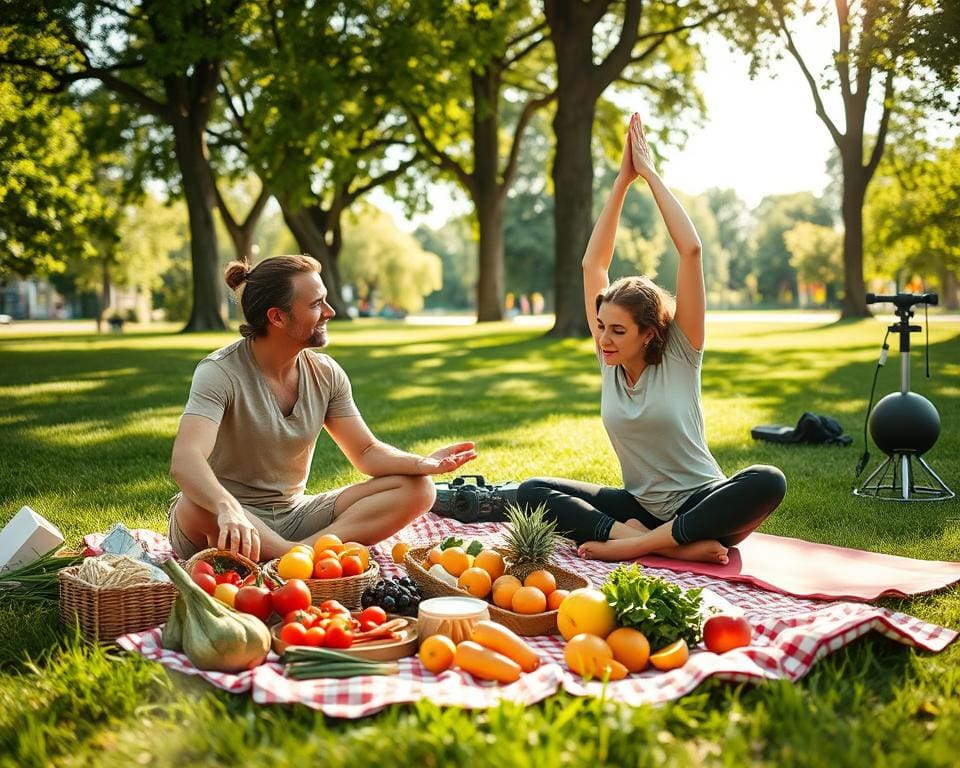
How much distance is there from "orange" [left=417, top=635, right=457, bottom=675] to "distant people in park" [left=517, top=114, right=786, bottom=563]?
6.09ft

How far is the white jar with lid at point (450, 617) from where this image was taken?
11.1 feet

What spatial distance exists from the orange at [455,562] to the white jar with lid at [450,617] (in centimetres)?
57

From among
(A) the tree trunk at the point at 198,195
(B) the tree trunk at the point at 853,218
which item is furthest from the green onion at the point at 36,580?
(B) the tree trunk at the point at 853,218

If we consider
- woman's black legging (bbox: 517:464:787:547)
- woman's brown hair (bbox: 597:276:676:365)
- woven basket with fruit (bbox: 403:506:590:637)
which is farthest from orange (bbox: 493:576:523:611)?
woman's brown hair (bbox: 597:276:676:365)

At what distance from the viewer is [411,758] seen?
2506mm

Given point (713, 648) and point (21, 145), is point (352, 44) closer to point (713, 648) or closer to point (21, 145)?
point (21, 145)

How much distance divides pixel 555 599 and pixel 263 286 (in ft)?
6.76

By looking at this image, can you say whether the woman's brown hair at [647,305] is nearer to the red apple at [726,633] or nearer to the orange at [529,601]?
the orange at [529,601]

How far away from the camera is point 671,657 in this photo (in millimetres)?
3244

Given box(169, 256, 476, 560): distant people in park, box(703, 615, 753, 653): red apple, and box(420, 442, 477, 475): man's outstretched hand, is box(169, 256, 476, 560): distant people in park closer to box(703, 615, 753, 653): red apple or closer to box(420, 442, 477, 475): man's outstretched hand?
box(420, 442, 477, 475): man's outstretched hand

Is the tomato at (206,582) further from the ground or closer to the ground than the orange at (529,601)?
further from the ground

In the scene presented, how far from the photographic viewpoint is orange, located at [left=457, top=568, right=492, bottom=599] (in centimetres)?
391

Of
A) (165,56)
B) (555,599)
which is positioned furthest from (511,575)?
(165,56)

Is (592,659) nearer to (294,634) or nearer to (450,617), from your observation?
(450,617)
